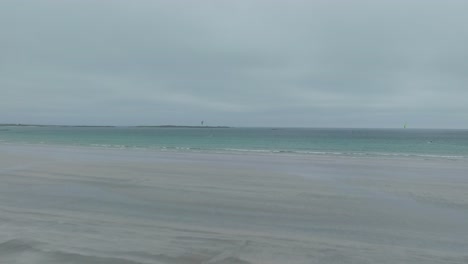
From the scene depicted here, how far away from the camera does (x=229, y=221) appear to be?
7879 millimetres

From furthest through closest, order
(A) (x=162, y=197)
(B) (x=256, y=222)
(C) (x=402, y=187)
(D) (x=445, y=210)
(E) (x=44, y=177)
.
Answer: (E) (x=44, y=177)
(C) (x=402, y=187)
(A) (x=162, y=197)
(D) (x=445, y=210)
(B) (x=256, y=222)

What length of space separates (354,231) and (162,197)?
5638 mm

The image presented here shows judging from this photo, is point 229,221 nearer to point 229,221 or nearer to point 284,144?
point 229,221

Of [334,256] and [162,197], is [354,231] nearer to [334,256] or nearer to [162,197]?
[334,256]

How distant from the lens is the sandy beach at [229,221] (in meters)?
5.70

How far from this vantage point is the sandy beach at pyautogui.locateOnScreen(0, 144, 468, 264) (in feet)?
18.7

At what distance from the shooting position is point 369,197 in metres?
11.3

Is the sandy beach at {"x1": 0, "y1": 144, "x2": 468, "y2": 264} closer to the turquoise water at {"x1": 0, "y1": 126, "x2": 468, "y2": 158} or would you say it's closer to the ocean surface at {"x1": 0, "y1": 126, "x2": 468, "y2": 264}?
the ocean surface at {"x1": 0, "y1": 126, "x2": 468, "y2": 264}

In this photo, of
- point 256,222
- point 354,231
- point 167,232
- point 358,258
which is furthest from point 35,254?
point 354,231

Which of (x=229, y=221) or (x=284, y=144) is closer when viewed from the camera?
(x=229, y=221)

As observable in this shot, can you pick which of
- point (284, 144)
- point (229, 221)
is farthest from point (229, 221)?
point (284, 144)

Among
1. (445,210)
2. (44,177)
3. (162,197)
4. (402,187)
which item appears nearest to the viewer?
(445,210)

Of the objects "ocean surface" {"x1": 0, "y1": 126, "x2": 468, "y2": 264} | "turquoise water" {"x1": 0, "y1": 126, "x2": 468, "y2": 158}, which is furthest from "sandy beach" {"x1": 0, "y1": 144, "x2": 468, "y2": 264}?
"turquoise water" {"x1": 0, "y1": 126, "x2": 468, "y2": 158}

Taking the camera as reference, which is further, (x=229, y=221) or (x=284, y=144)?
(x=284, y=144)
